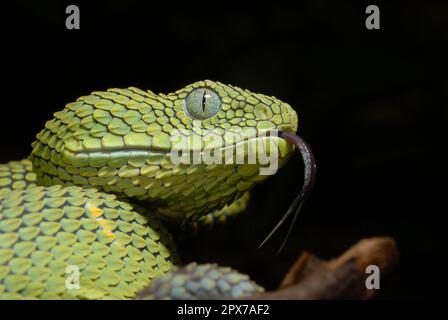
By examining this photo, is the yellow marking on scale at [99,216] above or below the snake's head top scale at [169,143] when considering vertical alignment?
below

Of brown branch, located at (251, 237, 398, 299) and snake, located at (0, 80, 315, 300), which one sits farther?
snake, located at (0, 80, 315, 300)

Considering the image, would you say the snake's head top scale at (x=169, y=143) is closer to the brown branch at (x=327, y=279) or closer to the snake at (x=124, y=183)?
the snake at (x=124, y=183)

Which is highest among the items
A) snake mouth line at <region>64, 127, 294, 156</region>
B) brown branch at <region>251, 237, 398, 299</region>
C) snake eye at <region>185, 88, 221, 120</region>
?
snake eye at <region>185, 88, 221, 120</region>

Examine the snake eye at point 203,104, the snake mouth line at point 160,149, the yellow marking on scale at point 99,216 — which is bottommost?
the yellow marking on scale at point 99,216

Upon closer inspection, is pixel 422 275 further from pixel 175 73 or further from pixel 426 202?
pixel 175 73

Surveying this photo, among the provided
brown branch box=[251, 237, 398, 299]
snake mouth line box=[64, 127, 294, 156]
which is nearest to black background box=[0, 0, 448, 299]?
snake mouth line box=[64, 127, 294, 156]

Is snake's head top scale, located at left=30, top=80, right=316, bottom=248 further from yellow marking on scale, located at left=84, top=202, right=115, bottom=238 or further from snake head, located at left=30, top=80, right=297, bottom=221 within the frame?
yellow marking on scale, located at left=84, top=202, right=115, bottom=238

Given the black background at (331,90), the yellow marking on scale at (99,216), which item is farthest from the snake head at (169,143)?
the black background at (331,90)

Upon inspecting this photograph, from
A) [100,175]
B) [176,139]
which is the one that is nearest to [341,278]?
[176,139]
